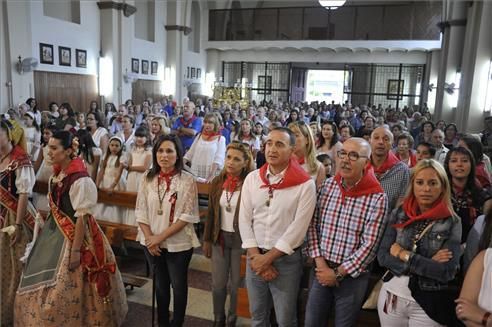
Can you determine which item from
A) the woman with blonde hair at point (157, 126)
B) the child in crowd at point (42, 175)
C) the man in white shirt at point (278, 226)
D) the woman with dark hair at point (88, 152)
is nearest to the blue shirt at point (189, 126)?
the woman with blonde hair at point (157, 126)

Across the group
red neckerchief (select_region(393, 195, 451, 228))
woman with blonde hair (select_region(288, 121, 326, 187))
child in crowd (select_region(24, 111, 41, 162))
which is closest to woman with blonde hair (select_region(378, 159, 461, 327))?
red neckerchief (select_region(393, 195, 451, 228))

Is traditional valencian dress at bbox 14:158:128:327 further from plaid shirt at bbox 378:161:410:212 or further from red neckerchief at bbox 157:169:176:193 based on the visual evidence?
plaid shirt at bbox 378:161:410:212

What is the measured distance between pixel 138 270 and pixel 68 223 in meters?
1.52

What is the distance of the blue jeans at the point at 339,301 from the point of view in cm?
231

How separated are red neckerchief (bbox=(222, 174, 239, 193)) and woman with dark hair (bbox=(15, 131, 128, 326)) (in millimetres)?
949

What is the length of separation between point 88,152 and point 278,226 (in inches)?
103

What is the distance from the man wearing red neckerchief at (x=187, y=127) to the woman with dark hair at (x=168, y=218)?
3456 millimetres

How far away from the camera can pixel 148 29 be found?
17.1m

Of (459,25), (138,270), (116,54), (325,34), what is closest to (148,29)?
(116,54)

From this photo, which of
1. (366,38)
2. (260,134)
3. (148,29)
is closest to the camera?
(260,134)

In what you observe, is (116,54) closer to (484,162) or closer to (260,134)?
(260,134)

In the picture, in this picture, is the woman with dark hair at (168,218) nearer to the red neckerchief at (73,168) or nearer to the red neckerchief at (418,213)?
the red neckerchief at (73,168)

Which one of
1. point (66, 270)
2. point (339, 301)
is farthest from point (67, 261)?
point (339, 301)

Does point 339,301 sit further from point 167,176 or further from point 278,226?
point 167,176
